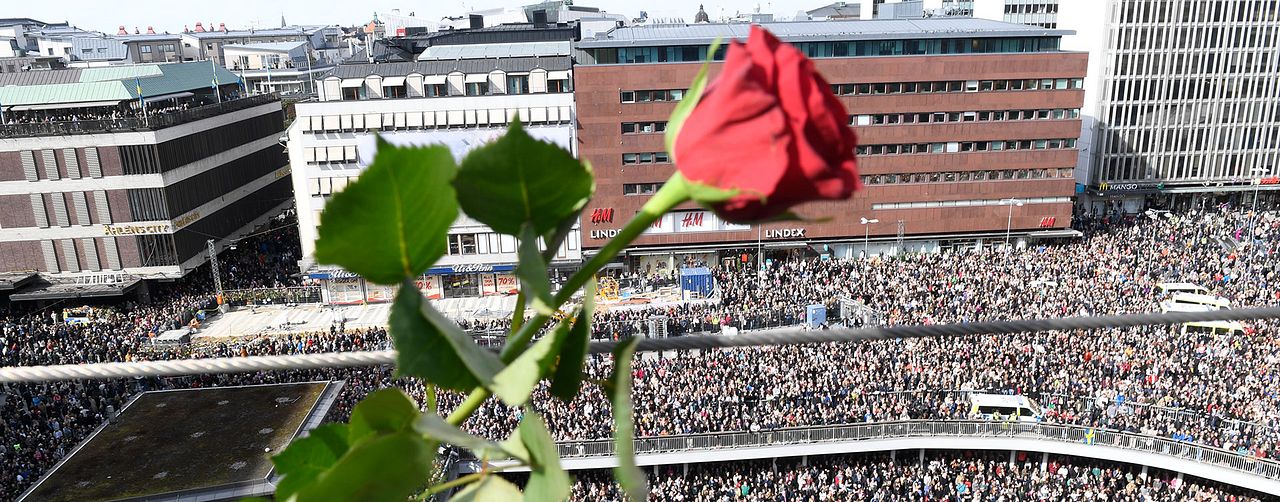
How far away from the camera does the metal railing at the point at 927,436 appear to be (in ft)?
75.2

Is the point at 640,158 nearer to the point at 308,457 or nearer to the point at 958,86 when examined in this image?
the point at 958,86

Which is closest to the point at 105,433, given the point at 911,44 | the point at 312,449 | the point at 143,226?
the point at 143,226

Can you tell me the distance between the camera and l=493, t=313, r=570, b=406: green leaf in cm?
107

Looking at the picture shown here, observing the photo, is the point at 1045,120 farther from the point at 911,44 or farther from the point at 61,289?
the point at 61,289

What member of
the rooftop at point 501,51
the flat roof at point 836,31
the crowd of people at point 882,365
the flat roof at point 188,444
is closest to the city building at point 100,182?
the crowd of people at point 882,365

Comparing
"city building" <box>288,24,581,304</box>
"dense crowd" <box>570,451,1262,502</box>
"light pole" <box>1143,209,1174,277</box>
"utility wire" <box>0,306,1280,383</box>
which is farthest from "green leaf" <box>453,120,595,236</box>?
"light pole" <box>1143,209,1174,277</box>

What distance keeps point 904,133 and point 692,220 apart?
12.2 metres

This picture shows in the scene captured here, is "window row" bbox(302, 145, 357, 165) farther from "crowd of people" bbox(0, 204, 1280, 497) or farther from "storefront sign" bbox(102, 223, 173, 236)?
"crowd of people" bbox(0, 204, 1280, 497)

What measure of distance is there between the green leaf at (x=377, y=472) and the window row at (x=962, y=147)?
1711 inches

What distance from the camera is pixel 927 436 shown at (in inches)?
968

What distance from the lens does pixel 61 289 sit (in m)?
37.2

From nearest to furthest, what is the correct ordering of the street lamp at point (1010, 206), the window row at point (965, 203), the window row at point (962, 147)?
the window row at point (962, 147), the window row at point (965, 203), the street lamp at point (1010, 206)

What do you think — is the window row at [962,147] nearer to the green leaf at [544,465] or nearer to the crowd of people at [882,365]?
the crowd of people at [882,365]

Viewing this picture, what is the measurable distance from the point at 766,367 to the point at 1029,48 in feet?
92.8
